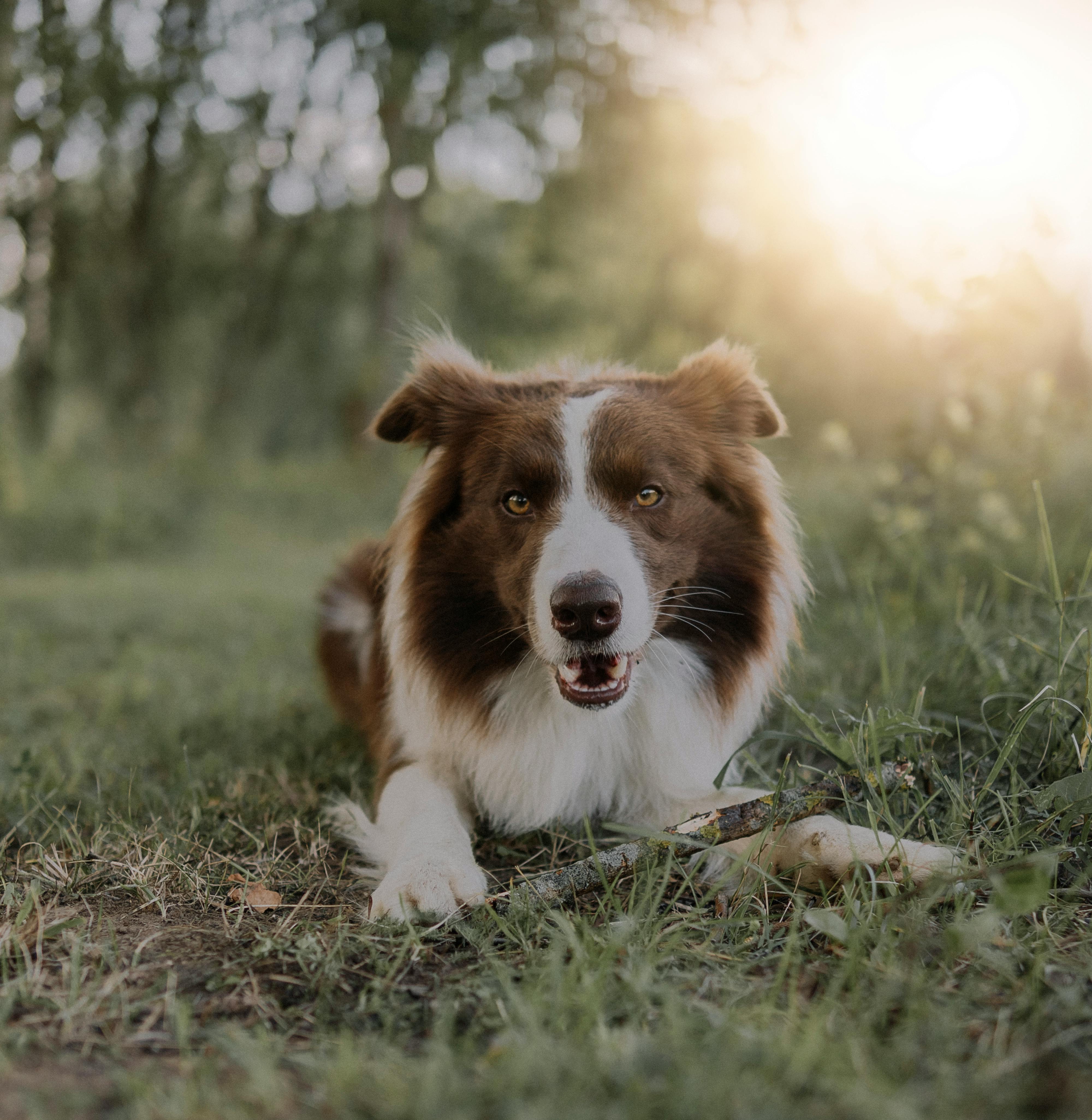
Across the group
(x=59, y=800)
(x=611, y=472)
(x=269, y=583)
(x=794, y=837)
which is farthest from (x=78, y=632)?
(x=794, y=837)

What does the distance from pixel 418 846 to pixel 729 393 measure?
1.85m

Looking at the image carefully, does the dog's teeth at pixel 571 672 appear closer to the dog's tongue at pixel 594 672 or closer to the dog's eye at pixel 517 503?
the dog's tongue at pixel 594 672

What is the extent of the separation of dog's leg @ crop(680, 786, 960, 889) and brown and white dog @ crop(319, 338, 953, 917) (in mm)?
395

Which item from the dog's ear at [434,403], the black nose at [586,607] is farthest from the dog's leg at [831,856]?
the dog's ear at [434,403]

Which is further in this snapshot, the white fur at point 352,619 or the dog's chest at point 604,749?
the white fur at point 352,619

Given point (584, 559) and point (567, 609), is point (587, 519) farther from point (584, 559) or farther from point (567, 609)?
point (567, 609)

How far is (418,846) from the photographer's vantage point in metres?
2.45

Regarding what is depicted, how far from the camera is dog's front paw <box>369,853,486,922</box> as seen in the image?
2182 mm

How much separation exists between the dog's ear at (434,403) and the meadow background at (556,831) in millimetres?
424

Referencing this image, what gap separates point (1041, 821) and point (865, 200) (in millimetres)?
3825

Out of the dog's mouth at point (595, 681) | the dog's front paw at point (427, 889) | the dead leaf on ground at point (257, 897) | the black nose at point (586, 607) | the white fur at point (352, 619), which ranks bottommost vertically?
the dead leaf on ground at point (257, 897)

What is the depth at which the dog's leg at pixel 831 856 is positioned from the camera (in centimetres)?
217

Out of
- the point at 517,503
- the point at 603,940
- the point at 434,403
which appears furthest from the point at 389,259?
the point at 603,940

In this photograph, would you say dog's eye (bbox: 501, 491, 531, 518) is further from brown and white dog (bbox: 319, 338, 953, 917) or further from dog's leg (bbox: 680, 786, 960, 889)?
dog's leg (bbox: 680, 786, 960, 889)
